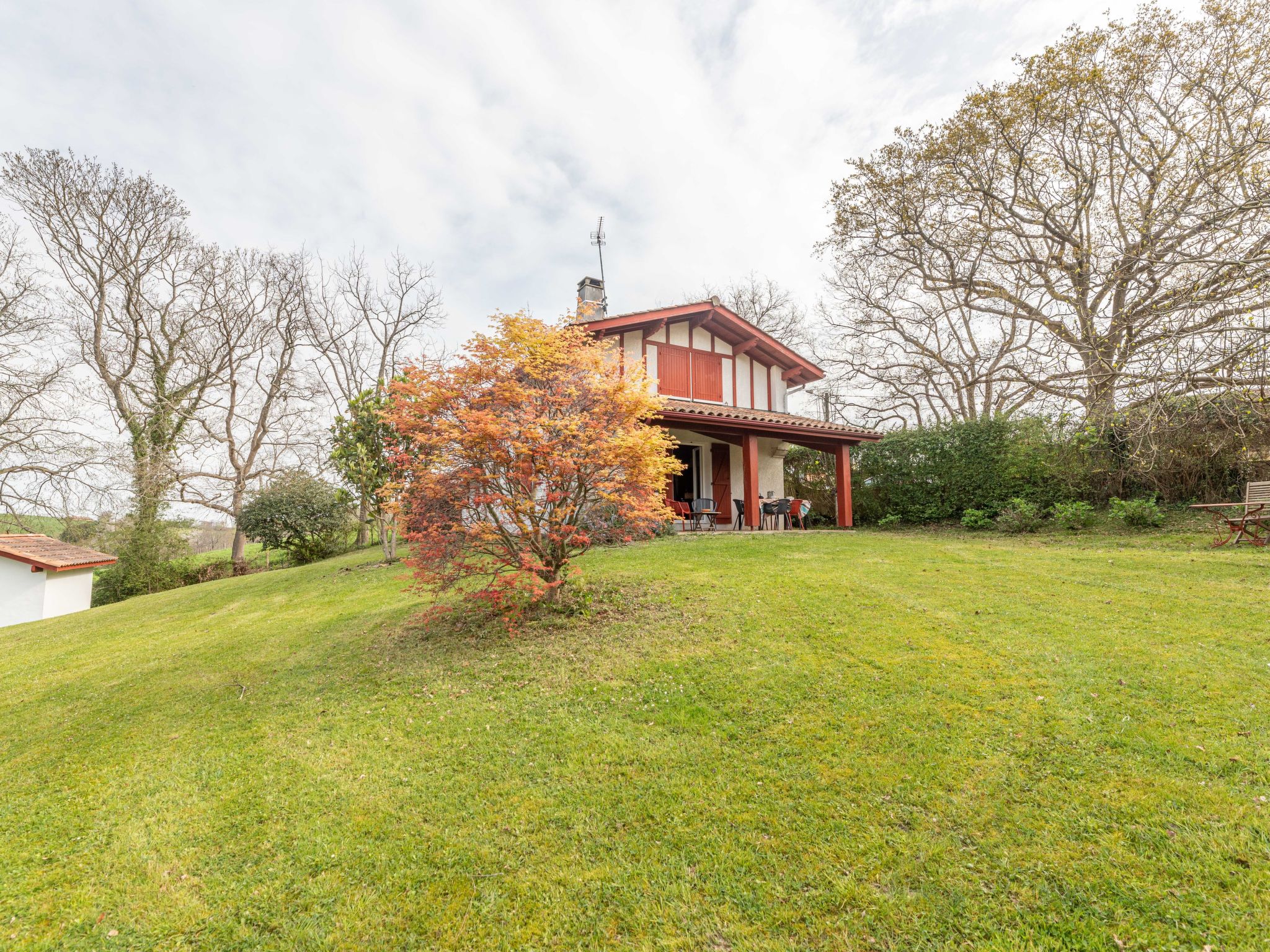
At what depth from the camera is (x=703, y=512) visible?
12.7 m

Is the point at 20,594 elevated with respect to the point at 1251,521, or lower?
lower

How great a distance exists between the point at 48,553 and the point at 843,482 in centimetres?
2155

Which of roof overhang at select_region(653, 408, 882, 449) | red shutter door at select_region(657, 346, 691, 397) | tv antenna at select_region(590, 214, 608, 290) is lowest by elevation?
roof overhang at select_region(653, 408, 882, 449)

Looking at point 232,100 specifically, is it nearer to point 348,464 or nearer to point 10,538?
point 348,464

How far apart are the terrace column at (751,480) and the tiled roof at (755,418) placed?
0.66 m

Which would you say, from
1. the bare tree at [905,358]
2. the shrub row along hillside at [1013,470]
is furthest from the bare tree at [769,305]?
the shrub row along hillside at [1013,470]

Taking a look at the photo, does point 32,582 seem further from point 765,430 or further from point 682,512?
point 765,430

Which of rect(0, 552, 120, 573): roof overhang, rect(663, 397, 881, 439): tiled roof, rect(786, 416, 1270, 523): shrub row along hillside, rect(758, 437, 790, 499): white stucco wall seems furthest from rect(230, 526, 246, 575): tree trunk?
rect(786, 416, 1270, 523): shrub row along hillside

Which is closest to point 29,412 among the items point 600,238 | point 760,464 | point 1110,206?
point 600,238

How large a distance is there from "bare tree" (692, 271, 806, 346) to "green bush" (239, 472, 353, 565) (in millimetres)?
20979

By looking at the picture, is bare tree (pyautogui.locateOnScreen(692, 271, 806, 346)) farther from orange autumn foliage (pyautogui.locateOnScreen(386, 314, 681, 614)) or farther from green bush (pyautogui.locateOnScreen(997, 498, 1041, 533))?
orange autumn foliage (pyautogui.locateOnScreen(386, 314, 681, 614))

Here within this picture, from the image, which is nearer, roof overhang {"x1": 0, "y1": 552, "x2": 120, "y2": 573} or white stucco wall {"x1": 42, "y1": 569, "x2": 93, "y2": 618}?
roof overhang {"x1": 0, "y1": 552, "x2": 120, "y2": 573}

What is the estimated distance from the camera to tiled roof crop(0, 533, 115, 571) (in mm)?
13070

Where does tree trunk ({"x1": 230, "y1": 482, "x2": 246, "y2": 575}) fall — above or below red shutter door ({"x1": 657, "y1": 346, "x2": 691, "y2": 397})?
below
